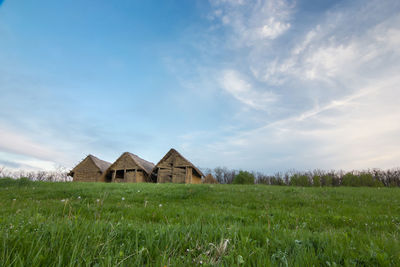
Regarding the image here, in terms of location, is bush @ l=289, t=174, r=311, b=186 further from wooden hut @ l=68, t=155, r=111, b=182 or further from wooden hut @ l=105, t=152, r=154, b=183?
Answer: wooden hut @ l=68, t=155, r=111, b=182

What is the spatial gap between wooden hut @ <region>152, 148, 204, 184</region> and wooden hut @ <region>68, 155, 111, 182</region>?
1189 cm

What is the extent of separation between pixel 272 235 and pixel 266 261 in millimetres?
1238

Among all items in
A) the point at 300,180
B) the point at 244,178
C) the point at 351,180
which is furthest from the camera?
the point at 244,178

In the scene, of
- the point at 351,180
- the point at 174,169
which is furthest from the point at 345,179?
the point at 174,169

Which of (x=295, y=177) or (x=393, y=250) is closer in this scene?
(x=393, y=250)

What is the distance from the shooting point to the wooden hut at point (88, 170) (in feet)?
131

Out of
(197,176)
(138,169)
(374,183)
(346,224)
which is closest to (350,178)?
(374,183)

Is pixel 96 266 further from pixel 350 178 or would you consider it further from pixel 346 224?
pixel 350 178

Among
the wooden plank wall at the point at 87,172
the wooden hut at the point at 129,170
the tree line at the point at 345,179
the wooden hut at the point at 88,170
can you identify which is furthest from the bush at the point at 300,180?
the wooden plank wall at the point at 87,172

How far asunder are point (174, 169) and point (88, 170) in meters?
18.2

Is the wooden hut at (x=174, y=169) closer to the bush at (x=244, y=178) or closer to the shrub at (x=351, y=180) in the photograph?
the bush at (x=244, y=178)

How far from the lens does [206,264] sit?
5.47 ft

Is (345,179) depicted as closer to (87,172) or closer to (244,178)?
(244,178)

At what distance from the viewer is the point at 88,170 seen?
40.6 m
